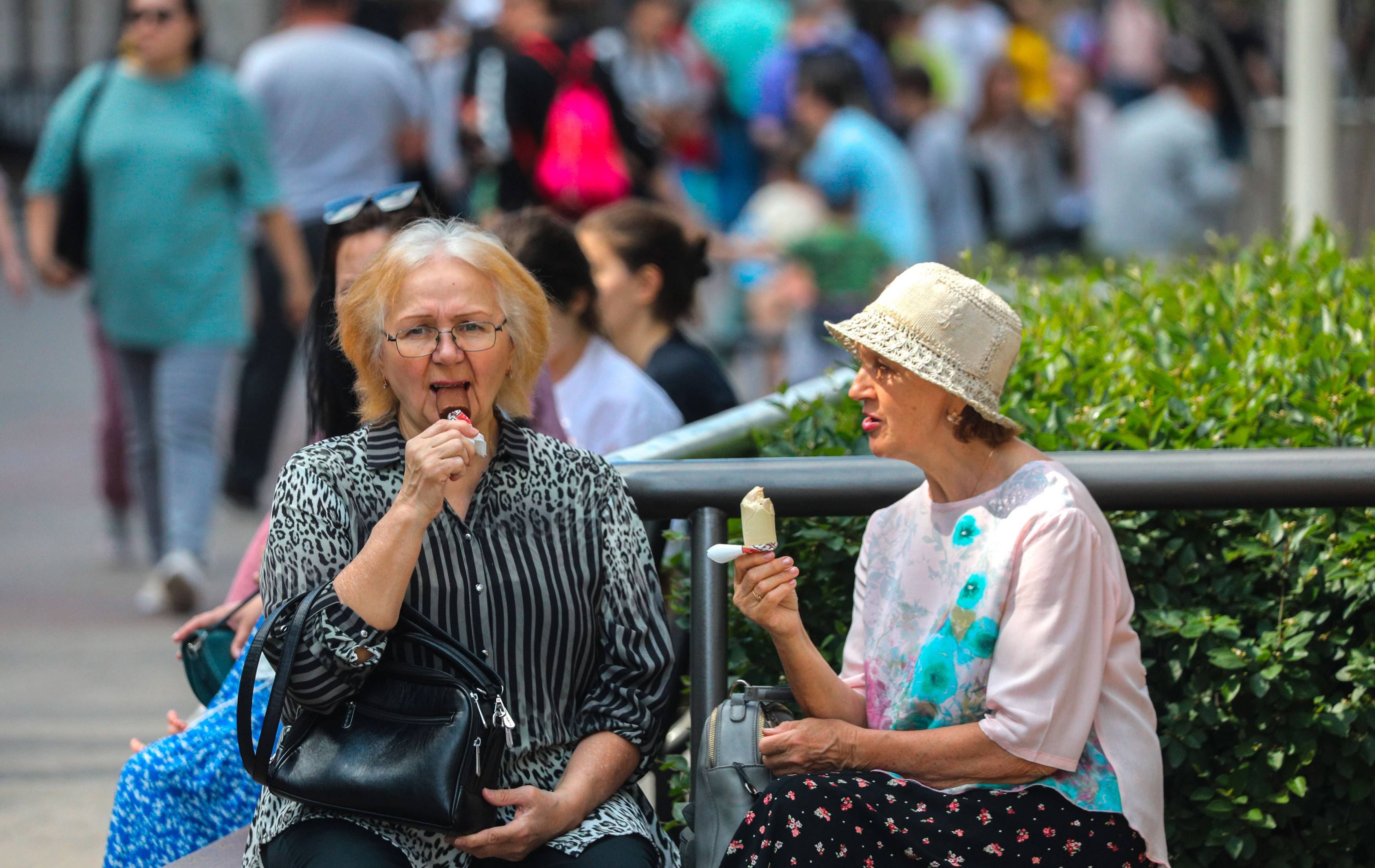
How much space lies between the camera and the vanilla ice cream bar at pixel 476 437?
301cm

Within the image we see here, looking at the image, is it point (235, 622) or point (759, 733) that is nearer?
point (759, 733)

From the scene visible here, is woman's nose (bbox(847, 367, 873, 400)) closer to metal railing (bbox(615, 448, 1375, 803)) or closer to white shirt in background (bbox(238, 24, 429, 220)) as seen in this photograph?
metal railing (bbox(615, 448, 1375, 803))

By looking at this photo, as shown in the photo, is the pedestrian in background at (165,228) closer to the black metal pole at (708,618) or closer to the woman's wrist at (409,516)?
the black metal pole at (708,618)

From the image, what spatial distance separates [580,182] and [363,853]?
17.4ft

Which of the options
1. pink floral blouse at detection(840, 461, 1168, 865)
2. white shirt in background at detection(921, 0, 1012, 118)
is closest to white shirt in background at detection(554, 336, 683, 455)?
pink floral blouse at detection(840, 461, 1168, 865)

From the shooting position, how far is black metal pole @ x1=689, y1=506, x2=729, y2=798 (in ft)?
10.6

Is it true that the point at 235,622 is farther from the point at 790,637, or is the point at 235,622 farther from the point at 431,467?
the point at 790,637

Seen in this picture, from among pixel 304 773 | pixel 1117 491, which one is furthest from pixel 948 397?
pixel 304 773

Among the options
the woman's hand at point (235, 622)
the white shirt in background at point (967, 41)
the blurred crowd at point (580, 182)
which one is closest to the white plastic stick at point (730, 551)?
the blurred crowd at point (580, 182)

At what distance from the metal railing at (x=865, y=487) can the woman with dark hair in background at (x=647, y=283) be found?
207 cm

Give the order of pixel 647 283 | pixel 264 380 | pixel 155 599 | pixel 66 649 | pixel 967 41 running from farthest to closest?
pixel 967 41
pixel 264 380
pixel 155 599
pixel 66 649
pixel 647 283

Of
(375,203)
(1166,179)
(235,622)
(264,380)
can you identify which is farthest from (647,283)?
(1166,179)

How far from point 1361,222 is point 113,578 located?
252 inches

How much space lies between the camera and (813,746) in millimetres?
2977
